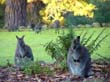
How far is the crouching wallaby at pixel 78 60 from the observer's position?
524cm

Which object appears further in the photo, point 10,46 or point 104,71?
point 10,46

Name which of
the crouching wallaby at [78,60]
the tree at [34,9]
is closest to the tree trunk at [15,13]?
→ the tree at [34,9]

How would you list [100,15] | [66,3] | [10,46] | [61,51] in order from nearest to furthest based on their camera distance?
1. [61,51]
2. [10,46]
3. [100,15]
4. [66,3]

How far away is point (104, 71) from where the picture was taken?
16.3 ft

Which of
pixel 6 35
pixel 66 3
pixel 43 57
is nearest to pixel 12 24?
pixel 6 35

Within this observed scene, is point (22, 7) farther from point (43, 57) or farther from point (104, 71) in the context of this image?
point (104, 71)

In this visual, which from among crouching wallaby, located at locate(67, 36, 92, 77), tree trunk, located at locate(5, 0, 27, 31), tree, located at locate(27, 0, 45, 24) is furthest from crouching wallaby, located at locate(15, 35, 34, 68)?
tree, located at locate(27, 0, 45, 24)

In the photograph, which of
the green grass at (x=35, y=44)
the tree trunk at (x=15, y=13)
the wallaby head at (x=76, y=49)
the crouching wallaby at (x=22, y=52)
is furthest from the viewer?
the tree trunk at (x=15, y=13)

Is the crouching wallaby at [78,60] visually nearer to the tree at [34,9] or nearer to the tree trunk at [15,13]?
the tree trunk at [15,13]

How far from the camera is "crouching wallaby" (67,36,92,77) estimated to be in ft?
17.2

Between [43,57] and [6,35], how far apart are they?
1.71 metres

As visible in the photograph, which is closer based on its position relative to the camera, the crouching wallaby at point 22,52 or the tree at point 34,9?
the crouching wallaby at point 22,52

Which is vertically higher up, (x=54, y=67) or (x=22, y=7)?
(x=22, y=7)

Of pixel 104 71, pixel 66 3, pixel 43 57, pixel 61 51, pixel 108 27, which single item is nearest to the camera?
pixel 104 71
